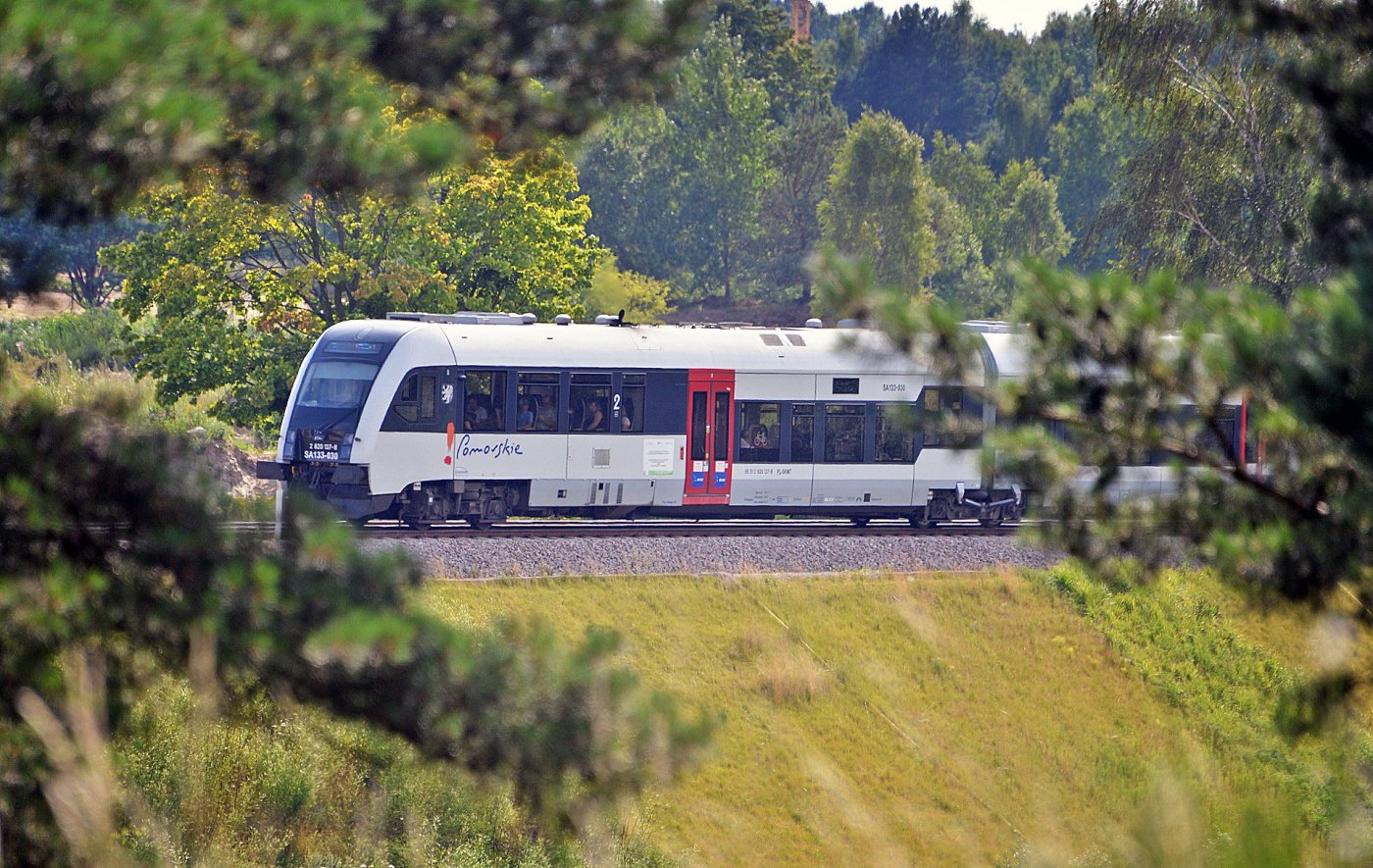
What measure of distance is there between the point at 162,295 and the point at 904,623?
14865 millimetres

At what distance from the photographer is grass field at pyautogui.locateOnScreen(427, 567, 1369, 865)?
1623cm

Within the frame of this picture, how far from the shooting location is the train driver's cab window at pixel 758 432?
2189 cm

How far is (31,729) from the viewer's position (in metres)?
5.87

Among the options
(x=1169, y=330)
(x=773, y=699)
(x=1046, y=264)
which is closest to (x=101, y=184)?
(x=1046, y=264)

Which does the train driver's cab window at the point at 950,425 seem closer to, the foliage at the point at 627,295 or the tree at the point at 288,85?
the tree at the point at 288,85

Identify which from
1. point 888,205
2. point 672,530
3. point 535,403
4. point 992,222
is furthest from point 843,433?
point 992,222

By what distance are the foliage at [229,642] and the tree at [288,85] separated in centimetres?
119

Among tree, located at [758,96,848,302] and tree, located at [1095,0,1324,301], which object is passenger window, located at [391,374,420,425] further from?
tree, located at [758,96,848,302]

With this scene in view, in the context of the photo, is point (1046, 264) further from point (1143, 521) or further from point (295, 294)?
point (295, 294)

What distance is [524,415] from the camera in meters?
20.8

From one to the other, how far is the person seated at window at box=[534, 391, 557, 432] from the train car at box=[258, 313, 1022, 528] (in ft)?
0.06

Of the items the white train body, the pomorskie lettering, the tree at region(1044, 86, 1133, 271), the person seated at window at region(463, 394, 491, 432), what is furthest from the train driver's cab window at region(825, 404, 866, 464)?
the tree at region(1044, 86, 1133, 271)

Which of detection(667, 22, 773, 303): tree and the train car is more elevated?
detection(667, 22, 773, 303): tree

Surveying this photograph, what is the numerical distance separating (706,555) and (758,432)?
2.62m
